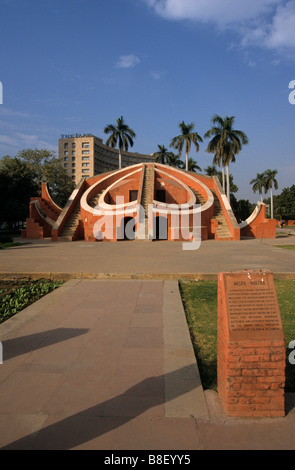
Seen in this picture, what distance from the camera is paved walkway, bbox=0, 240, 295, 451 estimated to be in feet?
6.49

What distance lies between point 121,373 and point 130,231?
15.5 meters

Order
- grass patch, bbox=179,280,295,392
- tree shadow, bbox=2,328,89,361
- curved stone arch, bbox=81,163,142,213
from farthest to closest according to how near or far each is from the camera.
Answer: curved stone arch, bbox=81,163,142,213 < tree shadow, bbox=2,328,89,361 < grass patch, bbox=179,280,295,392

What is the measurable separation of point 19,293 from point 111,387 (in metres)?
4.11

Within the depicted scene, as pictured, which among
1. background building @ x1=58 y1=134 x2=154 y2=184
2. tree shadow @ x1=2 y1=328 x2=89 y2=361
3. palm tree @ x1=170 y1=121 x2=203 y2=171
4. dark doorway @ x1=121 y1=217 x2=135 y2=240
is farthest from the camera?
background building @ x1=58 y1=134 x2=154 y2=184

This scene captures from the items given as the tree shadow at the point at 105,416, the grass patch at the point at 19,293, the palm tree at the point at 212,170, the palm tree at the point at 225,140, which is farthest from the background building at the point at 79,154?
the tree shadow at the point at 105,416

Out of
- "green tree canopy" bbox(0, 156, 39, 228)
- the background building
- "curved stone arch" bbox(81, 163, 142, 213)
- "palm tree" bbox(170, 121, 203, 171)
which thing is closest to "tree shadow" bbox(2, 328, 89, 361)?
"curved stone arch" bbox(81, 163, 142, 213)

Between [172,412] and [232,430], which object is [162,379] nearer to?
[172,412]

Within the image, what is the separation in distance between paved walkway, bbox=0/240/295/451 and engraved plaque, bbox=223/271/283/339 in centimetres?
64

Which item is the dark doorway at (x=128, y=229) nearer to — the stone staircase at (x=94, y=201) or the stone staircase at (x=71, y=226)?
the stone staircase at (x=71, y=226)

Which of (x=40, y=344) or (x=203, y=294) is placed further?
(x=203, y=294)

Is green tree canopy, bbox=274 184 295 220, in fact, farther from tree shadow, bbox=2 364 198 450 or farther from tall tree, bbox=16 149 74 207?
tree shadow, bbox=2 364 198 450

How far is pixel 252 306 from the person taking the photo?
2338 mm
